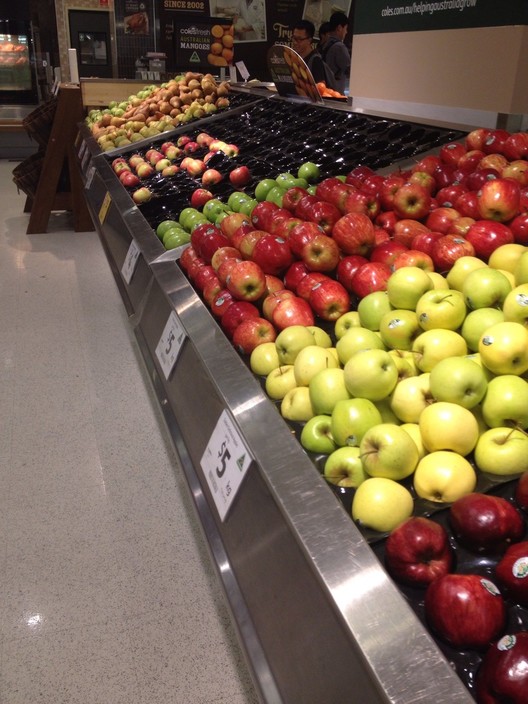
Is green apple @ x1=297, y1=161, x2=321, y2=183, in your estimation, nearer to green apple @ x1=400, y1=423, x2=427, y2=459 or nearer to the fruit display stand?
the fruit display stand

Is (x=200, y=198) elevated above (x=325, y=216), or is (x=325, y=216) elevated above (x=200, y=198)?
(x=325, y=216)

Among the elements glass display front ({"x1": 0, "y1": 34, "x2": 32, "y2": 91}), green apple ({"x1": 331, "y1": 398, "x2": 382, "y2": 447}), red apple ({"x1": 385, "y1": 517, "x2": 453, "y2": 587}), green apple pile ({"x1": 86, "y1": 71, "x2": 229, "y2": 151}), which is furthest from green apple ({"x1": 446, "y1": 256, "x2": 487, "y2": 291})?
glass display front ({"x1": 0, "y1": 34, "x2": 32, "y2": 91})

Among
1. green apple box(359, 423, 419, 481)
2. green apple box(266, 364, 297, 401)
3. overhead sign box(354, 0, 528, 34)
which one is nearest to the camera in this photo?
green apple box(359, 423, 419, 481)

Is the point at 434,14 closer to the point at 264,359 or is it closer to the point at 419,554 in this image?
the point at 264,359

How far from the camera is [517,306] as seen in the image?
1146 millimetres

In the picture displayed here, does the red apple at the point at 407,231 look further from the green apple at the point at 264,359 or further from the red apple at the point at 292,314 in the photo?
the green apple at the point at 264,359

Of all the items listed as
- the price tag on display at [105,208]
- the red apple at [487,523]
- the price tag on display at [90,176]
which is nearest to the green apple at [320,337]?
the red apple at [487,523]

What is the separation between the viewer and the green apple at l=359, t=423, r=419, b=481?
3.26 feet

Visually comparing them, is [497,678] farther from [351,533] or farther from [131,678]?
[131,678]

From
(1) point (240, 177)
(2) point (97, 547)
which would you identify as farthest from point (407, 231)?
(2) point (97, 547)

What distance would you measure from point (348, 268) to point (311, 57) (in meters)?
5.90

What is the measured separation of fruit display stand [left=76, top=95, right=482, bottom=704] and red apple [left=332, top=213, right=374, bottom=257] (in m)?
0.42

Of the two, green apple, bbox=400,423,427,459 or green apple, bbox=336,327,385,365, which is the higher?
green apple, bbox=336,327,385,365

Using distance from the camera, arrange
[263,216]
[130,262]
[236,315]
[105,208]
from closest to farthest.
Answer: [236,315] < [263,216] < [130,262] < [105,208]
